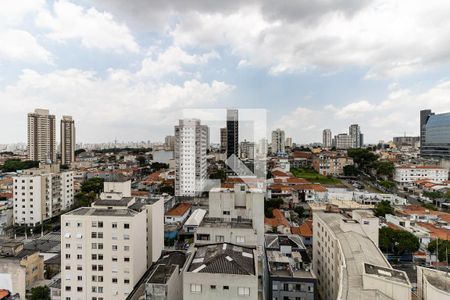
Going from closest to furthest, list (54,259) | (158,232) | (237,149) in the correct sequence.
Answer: (158,232) < (54,259) < (237,149)

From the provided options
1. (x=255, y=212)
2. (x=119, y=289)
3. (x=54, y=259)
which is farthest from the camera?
(x=54, y=259)

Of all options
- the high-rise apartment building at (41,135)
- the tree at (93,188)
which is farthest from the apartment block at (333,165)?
the high-rise apartment building at (41,135)

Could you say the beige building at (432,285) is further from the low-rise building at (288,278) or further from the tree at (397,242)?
the tree at (397,242)

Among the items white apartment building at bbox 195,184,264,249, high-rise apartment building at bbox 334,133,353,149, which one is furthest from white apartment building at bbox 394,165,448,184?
high-rise apartment building at bbox 334,133,353,149

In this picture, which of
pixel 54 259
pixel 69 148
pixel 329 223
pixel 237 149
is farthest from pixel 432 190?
pixel 69 148

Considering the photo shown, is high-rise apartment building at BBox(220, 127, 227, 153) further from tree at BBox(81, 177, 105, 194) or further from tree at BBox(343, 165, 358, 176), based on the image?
tree at BBox(343, 165, 358, 176)

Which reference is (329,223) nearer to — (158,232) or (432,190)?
(158,232)

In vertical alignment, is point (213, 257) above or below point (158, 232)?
above
